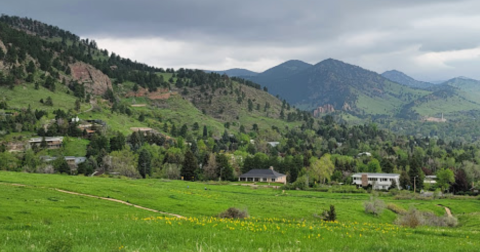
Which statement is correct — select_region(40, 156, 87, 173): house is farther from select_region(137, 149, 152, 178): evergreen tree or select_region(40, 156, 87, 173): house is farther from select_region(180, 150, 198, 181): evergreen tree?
select_region(180, 150, 198, 181): evergreen tree

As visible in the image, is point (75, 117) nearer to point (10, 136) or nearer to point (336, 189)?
point (10, 136)

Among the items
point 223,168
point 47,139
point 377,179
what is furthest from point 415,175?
point 47,139

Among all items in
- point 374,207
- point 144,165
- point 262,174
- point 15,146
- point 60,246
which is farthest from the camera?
point 262,174

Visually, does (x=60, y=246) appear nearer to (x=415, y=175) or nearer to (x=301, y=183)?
(x=301, y=183)

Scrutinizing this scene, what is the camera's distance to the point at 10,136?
15750 centimetres

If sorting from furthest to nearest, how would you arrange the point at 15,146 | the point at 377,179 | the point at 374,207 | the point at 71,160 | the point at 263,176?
the point at 263,176 → the point at 15,146 → the point at 377,179 → the point at 71,160 → the point at 374,207

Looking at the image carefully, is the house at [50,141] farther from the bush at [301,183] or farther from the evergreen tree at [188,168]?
the bush at [301,183]

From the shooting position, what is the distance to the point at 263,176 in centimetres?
15550

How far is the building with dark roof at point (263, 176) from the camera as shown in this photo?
511 feet

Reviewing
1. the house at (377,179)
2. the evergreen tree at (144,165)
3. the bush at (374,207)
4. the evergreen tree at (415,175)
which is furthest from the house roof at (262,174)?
the bush at (374,207)

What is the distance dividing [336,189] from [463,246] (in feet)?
335

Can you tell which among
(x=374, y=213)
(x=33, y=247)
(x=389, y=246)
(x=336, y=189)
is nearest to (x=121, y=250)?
(x=33, y=247)

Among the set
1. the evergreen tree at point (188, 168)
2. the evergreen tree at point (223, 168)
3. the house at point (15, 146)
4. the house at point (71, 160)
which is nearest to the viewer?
the evergreen tree at point (188, 168)

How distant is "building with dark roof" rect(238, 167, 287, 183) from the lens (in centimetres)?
15588
